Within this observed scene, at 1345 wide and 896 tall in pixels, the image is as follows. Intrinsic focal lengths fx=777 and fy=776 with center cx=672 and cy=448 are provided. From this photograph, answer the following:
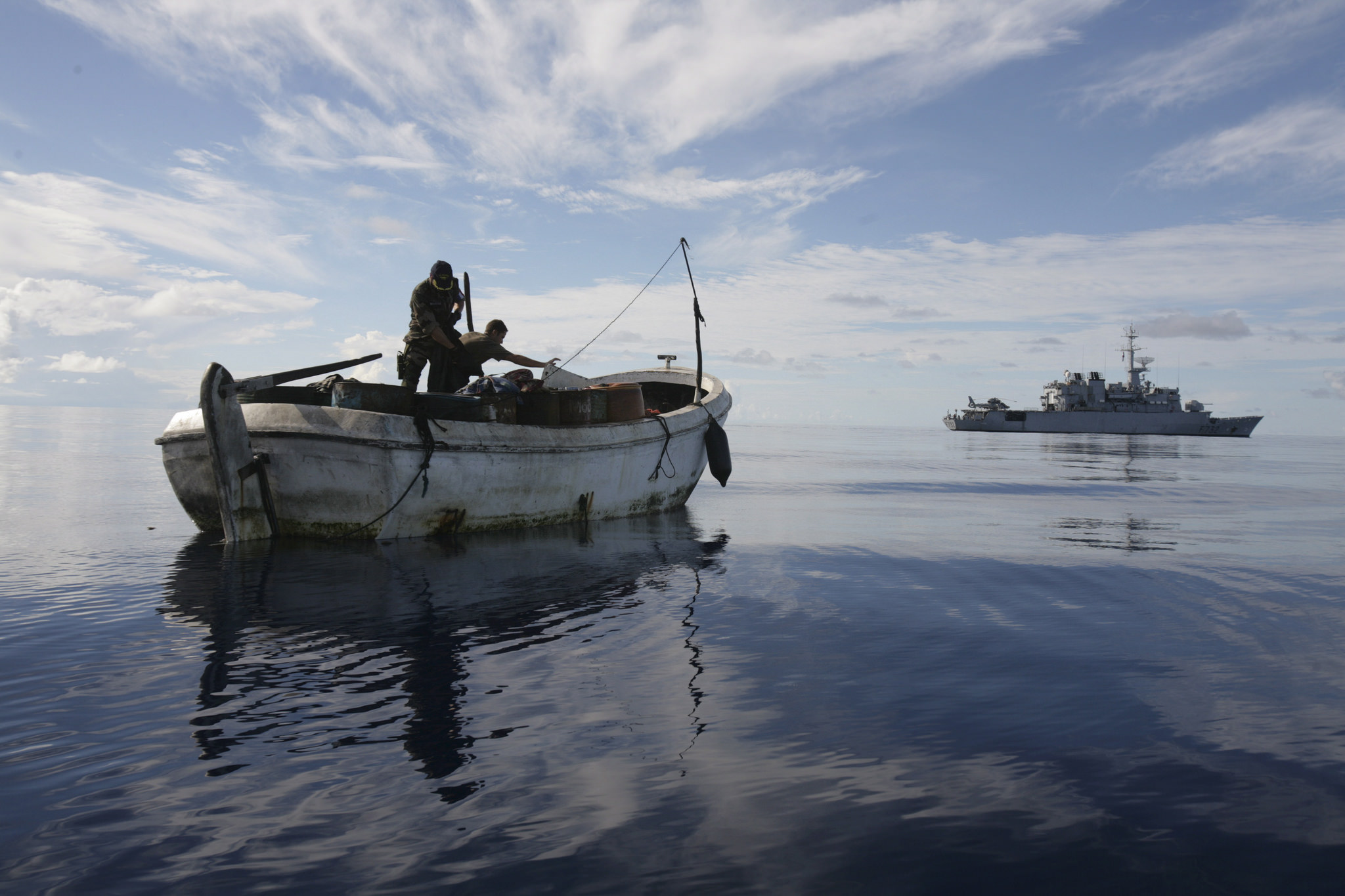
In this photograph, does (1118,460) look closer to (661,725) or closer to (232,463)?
(232,463)

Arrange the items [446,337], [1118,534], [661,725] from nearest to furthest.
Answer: [661,725]
[446,337]
[1118,534]

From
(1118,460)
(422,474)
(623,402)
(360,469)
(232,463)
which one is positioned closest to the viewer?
(232,463)

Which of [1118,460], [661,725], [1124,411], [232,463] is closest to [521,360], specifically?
[232,463]

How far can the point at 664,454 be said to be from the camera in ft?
41.2

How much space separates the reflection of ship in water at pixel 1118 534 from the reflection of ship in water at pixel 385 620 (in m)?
5.21

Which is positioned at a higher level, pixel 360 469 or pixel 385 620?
pixel 360 469

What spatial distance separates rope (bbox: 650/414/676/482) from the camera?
12.0m

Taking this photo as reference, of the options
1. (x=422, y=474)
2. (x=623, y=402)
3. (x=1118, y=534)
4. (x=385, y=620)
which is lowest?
(x=1118, y=534)

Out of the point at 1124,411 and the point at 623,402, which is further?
the point at 1124,411

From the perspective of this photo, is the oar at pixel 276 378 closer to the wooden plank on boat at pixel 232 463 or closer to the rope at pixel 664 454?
the wooden plank on boat at pixel 232 463

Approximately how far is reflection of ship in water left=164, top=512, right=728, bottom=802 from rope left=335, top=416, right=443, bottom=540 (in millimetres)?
217

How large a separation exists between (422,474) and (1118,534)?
9.86 metres

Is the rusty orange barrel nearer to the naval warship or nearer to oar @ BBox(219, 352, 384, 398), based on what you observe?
oar @ BBox(219, 352, 384, 398)

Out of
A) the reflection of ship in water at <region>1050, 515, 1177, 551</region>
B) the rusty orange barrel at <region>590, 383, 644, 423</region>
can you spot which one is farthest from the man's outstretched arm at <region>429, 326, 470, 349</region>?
the reflection of ship in water at <region>1050, 515, 1177, 551</region>
